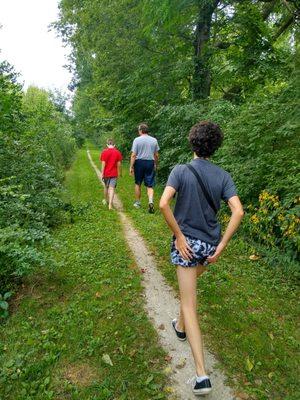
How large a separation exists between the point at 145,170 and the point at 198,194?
21.4ft

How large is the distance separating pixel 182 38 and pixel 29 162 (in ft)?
26.3

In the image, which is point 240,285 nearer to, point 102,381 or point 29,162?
point 102,381

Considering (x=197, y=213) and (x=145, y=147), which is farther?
(x=145, y=147)

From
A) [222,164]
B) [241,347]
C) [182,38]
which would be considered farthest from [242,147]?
[182,38]

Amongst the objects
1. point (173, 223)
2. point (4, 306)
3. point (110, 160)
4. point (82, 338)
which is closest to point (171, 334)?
point (82, 338)

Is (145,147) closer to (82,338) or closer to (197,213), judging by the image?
(82,338)

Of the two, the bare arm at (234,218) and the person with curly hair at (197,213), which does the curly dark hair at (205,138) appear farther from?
the bare arm at (234,218)

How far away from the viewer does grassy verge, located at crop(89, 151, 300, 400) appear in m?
3.65

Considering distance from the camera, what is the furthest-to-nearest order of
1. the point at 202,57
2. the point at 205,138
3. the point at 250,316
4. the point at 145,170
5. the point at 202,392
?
the point at 202,57
the point at 145,170
the point at 250,316
the point at 205,138
the point at 202,392

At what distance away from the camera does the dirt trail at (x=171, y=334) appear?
136 inches

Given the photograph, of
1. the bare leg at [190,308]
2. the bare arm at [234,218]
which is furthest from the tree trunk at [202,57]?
the bare leg at [190,308]

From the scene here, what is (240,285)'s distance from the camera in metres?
5.60

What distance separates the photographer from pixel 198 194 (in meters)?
3.31

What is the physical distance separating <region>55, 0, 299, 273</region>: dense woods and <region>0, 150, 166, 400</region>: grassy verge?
283cm
